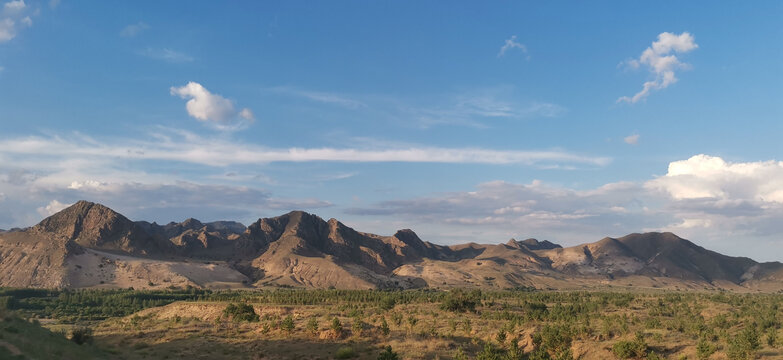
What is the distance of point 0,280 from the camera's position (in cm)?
15950

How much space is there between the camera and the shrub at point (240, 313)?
70938 mm

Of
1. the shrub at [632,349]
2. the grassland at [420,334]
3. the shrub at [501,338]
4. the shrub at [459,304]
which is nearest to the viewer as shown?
the shrub at [632,349]

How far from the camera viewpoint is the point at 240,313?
72.3m

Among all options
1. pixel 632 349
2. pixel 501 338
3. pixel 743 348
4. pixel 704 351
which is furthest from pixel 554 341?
pixel 743 348

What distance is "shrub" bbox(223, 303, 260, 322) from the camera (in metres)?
70.9

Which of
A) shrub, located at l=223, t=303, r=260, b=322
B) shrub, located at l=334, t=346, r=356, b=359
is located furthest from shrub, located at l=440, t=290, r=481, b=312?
shrub, located at l=334, t=346, r=356, b=359

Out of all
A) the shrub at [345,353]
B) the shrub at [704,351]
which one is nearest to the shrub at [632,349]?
the shrub at [704,351]

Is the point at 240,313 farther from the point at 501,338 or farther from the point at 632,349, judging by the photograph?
the point at 632,349

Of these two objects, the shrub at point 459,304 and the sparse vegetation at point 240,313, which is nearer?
the sparse vegetation at point 240,313

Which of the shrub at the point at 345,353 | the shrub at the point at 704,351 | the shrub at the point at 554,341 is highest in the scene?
the shrub at the point at 704,351

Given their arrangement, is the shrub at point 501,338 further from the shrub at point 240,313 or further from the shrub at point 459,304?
the shrub at point 240,313

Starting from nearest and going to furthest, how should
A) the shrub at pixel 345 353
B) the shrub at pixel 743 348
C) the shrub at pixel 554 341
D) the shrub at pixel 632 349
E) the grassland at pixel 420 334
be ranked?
the shrub at pixel 743 348 → the shrub at pixel 632 349 → the grassland at pixel 420 334 → the shrub at pixel 345 353 → the shrub at pixel 554 341

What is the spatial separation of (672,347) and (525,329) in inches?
A: 690

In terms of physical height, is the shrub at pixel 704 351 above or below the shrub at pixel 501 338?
above
